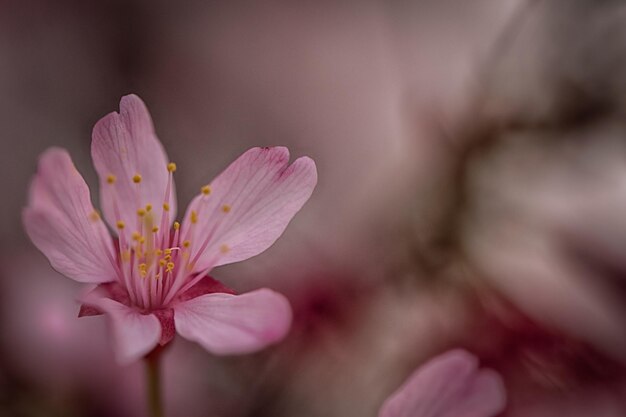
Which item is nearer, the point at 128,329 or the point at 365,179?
the point at 128,329

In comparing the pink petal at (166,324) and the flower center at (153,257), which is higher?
the flower center at (153,257)

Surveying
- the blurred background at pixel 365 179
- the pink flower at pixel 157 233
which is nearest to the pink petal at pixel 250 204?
the pink flower at pixel 157 233

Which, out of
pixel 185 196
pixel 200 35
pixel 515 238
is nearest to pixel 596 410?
pixel 515 238

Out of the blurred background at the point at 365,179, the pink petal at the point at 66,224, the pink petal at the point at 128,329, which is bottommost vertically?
the blurred background at the point at 365,179

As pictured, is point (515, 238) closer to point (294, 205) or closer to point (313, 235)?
point (313, 235)

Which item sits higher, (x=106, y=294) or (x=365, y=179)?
(x=106, y=294)

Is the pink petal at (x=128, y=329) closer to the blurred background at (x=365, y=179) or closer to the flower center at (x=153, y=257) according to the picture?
the flower center at (x=153, y=257)

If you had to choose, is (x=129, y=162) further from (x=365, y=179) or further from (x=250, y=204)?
(x=365, y=179)

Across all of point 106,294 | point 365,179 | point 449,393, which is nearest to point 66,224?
point 106,294

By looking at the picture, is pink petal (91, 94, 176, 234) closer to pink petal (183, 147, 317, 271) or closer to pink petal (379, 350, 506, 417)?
pink petal (183, 147, 317, 271)
